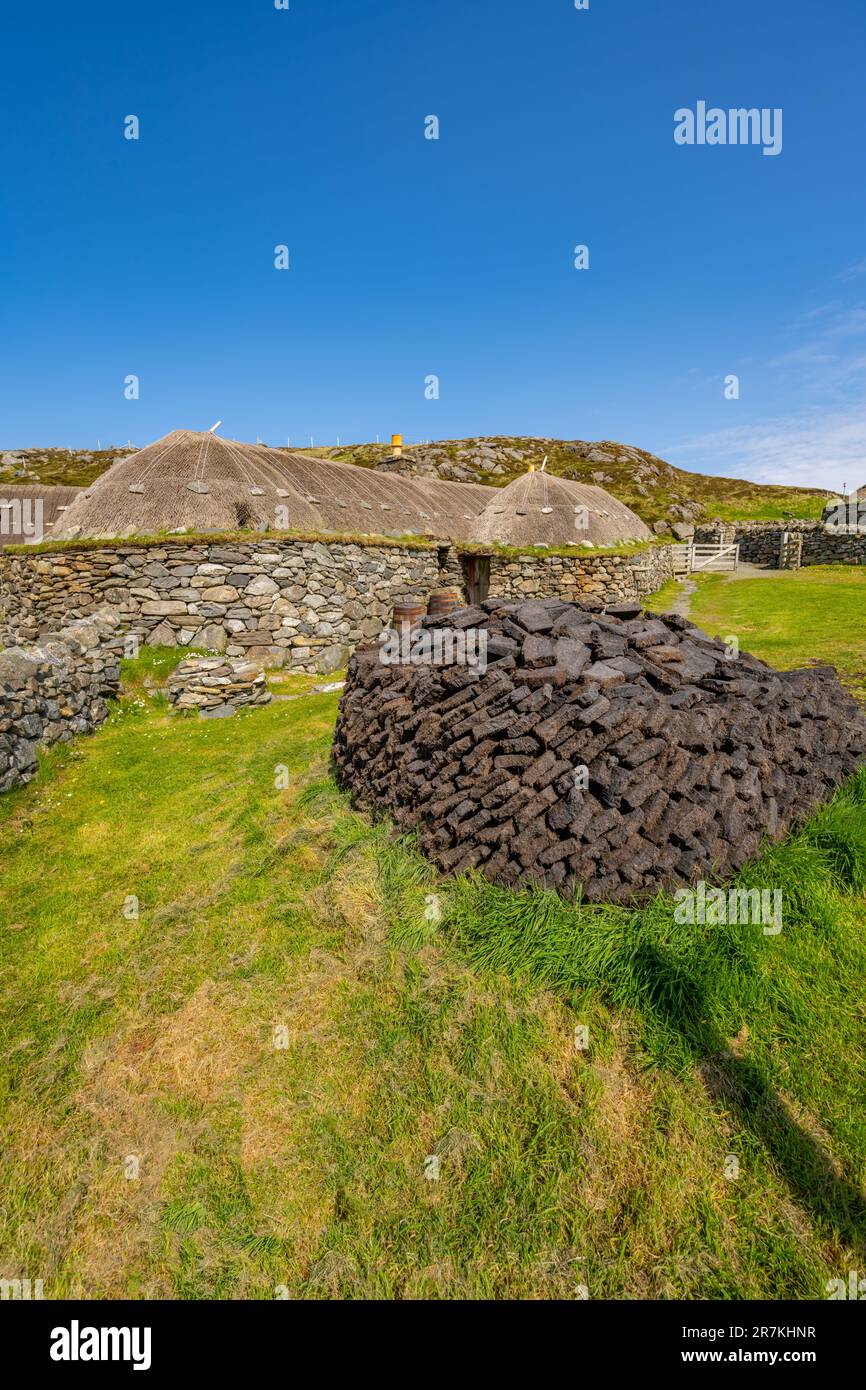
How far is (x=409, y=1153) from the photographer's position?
3285 millimetres

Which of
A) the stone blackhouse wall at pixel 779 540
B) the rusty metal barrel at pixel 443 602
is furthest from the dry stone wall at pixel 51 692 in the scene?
the stone blackhouse wall at pixel 779 540

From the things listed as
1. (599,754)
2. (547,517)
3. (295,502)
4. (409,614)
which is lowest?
(599,754)

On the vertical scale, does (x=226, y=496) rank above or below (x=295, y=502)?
below

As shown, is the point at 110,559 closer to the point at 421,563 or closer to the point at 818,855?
the point at 421,563

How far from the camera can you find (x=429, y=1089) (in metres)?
3.57

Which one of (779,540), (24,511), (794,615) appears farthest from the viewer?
(779,540)

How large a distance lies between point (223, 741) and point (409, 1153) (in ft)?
25.0

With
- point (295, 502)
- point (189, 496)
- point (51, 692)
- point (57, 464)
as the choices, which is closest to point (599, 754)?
point (51, 692)

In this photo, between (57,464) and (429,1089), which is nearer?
(429,1089)

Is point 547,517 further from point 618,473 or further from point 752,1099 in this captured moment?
point 618,473

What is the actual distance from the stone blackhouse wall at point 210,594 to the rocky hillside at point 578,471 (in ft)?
130

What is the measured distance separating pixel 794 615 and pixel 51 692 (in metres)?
17.2

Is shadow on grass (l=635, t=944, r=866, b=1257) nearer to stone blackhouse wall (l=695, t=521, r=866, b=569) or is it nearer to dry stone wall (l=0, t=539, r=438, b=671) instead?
dry stone wall (l=0, t=539, r=438, b=671)

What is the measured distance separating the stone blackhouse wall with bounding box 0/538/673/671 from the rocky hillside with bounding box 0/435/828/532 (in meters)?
39.8
